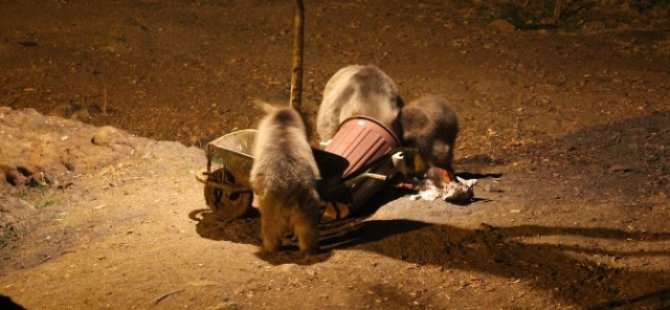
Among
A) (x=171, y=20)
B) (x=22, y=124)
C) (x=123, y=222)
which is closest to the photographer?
(x=123, y=222)

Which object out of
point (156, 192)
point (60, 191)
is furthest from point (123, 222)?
point (60, 191)

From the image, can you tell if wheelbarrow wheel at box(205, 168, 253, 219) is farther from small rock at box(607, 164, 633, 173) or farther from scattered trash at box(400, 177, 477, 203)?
small rock at box(607, 164, 633, 173)

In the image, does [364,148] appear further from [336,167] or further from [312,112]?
[312,112]

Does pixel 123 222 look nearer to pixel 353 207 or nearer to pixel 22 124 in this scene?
pixel 353 207

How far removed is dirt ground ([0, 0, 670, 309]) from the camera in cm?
461

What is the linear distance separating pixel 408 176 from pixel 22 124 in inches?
173

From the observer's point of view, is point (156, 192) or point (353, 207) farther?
point (156, 192)

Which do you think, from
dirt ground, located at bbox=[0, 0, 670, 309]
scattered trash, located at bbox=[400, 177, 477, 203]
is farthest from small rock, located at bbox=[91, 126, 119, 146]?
scattered trash, located at bbox=[400, 177, 477, 203]

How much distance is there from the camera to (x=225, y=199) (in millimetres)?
5891

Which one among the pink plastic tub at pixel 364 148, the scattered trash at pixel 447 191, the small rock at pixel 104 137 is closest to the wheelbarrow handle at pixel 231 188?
the pink plastic tub at pixel 364 148

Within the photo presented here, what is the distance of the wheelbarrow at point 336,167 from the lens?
562 centimetres

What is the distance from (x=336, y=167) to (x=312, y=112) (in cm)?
306

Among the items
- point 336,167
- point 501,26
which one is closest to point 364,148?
point 336,167

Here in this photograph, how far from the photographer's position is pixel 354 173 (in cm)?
618
